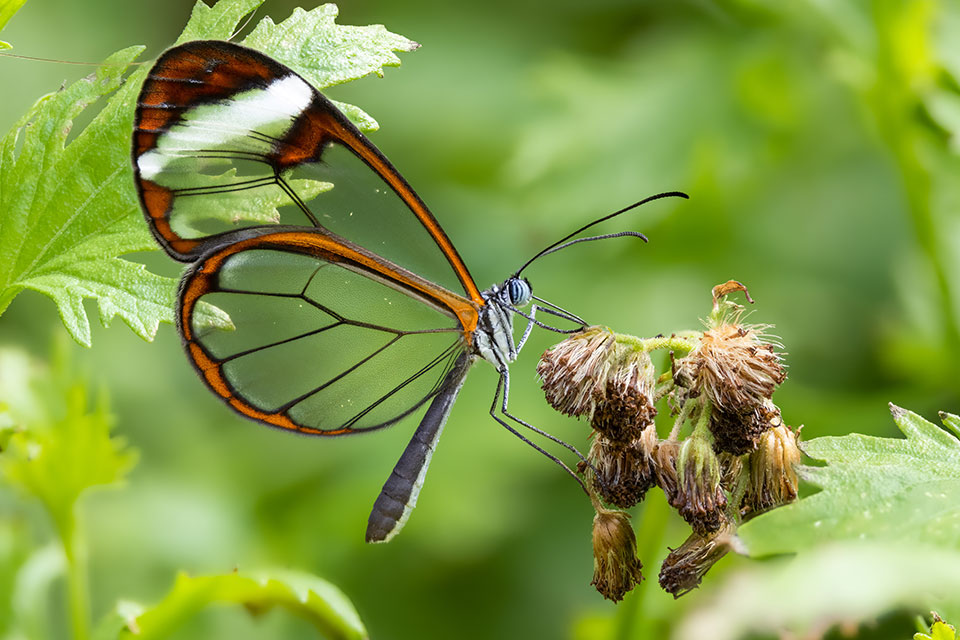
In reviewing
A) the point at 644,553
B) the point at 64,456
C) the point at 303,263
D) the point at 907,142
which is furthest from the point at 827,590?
the point at 907,142

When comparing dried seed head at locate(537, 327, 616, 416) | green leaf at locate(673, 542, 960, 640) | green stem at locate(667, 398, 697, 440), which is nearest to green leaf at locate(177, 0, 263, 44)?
dried seed head at locate(537, 327, 616, 416)

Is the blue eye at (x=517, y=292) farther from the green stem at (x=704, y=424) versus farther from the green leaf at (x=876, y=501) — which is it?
the green leaf at (x=876, y=501)

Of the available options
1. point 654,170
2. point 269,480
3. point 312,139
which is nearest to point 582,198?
point 654,170

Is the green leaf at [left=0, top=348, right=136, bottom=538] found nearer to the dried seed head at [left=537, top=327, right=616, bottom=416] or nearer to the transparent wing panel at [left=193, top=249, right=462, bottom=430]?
the transparent wing panel at [left=193, top=249, right=462, bottom=430]

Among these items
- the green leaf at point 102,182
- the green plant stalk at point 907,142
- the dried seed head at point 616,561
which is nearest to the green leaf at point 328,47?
the green leaf at point 102,182

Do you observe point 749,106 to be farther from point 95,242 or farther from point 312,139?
point 95,242

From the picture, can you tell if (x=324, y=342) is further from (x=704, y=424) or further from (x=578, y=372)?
(x=704, y=424)

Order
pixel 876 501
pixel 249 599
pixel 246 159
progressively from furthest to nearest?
pixel 246 159 < pixel 249 599 < pixel 876 501
